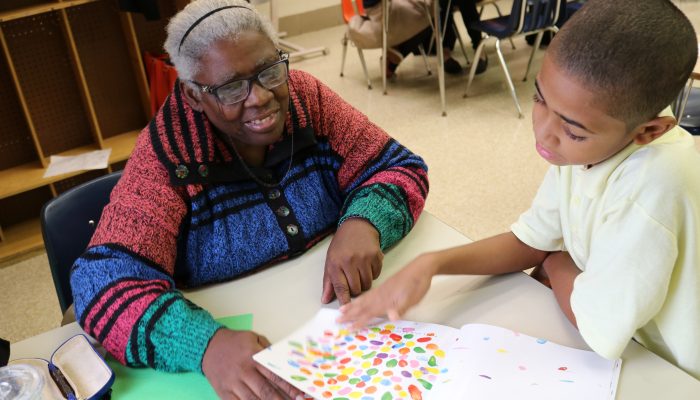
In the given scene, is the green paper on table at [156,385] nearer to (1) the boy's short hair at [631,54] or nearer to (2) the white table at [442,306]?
(2) the white table at [442,306]

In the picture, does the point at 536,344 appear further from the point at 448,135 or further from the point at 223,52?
the point at 448,135

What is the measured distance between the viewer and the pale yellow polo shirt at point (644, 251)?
86 centimetres

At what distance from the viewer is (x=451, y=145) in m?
3.56

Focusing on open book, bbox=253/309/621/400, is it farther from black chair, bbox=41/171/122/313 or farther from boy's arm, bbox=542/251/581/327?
black chair, bbox=41/171/122/313

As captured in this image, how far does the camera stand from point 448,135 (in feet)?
12.1

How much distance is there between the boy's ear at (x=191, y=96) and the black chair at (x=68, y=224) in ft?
1.10

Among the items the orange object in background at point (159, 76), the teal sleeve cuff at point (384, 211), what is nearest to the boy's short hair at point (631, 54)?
the teal sleeve cuff at point (384, 211)

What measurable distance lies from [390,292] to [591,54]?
1.63ft

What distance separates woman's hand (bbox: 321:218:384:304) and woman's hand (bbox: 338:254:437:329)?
3.9 inches

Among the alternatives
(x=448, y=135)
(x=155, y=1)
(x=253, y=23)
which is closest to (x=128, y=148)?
(x=155, y=1)

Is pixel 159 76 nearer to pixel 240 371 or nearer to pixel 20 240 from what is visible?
pixel 20 240

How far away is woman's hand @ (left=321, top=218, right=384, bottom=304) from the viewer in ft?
3.93

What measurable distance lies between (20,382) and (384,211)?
29.3 inches

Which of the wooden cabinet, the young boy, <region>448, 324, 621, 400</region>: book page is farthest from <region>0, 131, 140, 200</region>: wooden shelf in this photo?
the young boy
